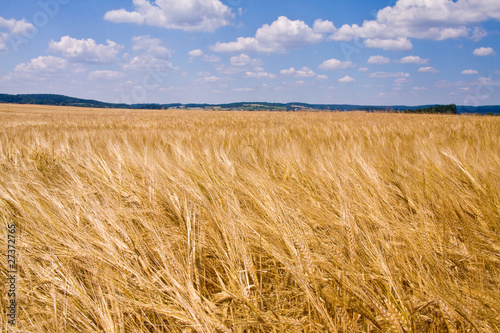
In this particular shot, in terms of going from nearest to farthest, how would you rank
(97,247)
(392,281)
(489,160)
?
(392,281)
(97,247)
(489,160)

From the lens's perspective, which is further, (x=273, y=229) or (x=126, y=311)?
(x=273, y=229)

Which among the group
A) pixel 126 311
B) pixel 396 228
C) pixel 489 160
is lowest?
pixel 126 311

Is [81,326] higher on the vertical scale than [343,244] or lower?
lower

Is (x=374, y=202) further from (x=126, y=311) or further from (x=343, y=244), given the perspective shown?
(x=126, y=311)

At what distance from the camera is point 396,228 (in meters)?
1.11

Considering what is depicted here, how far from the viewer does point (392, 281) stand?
0.67 meters

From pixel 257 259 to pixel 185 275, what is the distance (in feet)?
A: 1.06

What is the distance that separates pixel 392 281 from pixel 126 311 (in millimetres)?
709

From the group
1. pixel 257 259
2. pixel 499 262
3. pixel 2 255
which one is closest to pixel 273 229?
pixel 257 259

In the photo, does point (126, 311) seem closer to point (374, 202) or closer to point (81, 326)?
point (81, 326)

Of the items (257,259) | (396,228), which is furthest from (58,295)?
(396,228)

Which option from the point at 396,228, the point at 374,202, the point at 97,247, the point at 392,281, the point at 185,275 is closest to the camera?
the point at 392,281

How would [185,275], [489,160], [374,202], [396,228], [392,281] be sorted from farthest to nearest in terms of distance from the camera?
[489,160] < [374,202] < [396,228] < [185,275] < [392,281]

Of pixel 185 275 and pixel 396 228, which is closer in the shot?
pixel 185 275
